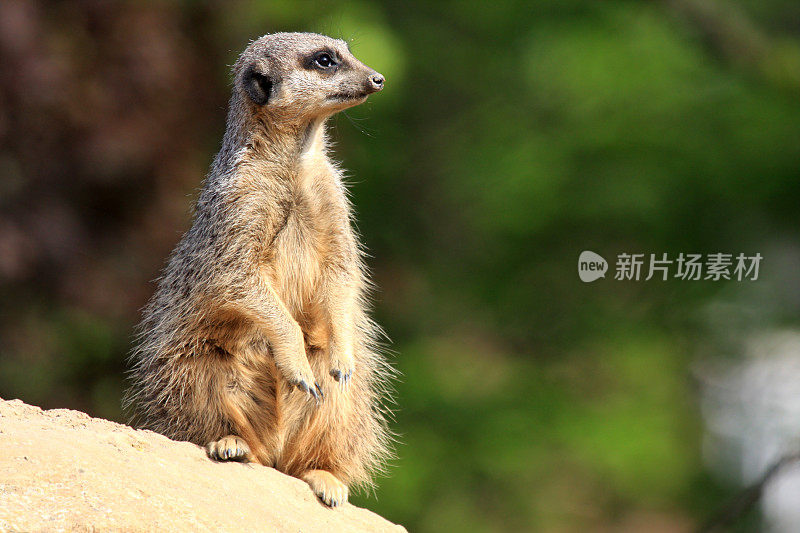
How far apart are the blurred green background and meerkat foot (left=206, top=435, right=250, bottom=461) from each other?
347cm

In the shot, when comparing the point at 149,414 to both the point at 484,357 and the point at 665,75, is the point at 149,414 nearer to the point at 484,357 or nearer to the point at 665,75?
the point at 484,357

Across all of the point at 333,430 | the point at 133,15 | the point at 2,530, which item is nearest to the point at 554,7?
the point at 133,15

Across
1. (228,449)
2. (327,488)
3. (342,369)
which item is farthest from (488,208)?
(228,449)

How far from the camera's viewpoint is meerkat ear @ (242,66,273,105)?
3797mm

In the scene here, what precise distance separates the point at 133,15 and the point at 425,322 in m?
2.92

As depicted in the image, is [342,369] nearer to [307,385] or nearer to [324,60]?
[307,385]

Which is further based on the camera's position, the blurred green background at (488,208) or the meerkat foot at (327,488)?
the blurred green background at (488,208)

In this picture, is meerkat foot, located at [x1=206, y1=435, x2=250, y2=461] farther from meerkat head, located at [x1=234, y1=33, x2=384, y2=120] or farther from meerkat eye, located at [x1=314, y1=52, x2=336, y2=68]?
meerkat eye, located at [x1=314, y1=52, x2=336, y2=68]

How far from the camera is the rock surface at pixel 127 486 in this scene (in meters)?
2.52

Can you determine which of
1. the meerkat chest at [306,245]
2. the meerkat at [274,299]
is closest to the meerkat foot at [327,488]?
the meerkat at [274,299]

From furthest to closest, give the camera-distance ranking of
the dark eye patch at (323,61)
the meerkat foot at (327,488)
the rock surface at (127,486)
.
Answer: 1. the dark eye patch at (323,61)
2. the meerkat foot at (327,488)
3. the rock surface at (127,486)

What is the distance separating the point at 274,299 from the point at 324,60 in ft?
2.83

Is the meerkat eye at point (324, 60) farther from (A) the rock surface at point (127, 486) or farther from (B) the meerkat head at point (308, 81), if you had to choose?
(A) the rock surface at point (127, 486)

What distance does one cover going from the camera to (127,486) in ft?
8.84
